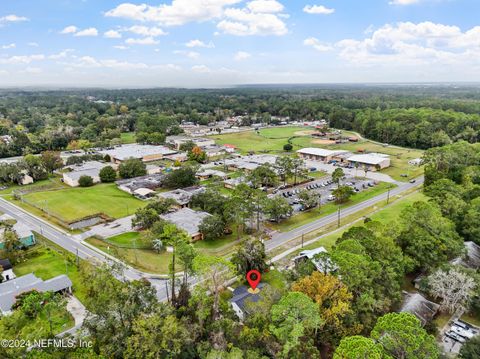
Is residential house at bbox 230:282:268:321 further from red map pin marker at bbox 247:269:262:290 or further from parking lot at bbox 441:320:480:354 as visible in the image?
parking lot at bbox 441:320:480:354

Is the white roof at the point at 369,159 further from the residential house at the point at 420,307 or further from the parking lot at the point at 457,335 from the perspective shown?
the parking lot at the point at 457,335

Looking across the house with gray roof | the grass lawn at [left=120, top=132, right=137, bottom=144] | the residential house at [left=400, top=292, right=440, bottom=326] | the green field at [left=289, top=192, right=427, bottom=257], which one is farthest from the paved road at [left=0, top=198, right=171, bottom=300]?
the grass lawn at [left=120, top=132, right=137, bottom=144]

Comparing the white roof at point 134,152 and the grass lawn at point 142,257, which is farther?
the white roof at point 134,152

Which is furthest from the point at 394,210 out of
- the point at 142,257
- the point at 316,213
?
the point at 142,257

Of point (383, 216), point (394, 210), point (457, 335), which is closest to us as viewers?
point (457, 335)

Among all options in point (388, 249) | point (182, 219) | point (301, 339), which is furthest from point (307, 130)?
point (301, 339)

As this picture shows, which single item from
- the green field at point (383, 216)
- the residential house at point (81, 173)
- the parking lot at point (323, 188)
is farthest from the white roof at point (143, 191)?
the green field at point (383, 216)

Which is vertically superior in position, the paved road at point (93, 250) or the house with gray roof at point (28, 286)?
the house with gray roof at point (28, 286)

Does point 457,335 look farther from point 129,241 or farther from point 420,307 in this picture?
point 129,241
